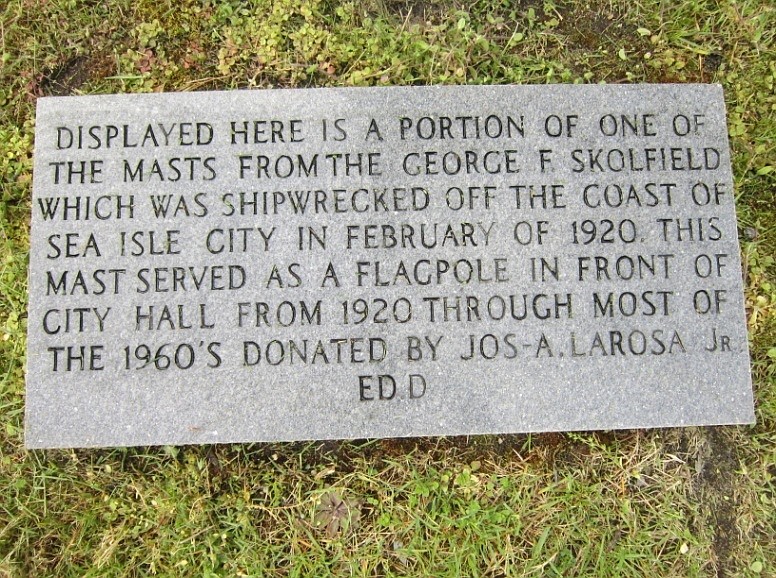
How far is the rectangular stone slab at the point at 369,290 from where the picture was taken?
2.52 meters

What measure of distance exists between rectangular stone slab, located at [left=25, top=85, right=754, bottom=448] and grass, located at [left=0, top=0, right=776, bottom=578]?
31 centimetres

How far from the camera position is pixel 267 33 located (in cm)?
288

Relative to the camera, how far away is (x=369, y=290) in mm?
2533

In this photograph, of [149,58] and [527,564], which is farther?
[149,58]

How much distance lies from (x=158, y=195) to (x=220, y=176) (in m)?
0.28

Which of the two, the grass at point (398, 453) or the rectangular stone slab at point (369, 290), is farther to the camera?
the grass at point (398, 453)

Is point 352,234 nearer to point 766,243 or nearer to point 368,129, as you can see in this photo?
point 368,129

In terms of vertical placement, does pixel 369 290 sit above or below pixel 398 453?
above

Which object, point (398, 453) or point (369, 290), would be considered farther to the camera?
point (398, 453)

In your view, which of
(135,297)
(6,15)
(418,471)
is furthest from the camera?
(6,15)

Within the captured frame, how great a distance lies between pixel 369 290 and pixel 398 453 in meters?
0.80

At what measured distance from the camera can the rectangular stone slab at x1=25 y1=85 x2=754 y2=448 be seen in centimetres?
252

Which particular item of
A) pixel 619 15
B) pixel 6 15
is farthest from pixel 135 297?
pixel 619 15

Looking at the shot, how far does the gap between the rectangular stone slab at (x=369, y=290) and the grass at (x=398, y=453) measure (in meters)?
0.31
